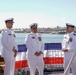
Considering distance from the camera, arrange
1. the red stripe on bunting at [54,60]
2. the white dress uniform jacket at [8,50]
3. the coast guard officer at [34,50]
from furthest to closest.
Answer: the red stripe on bunting at [54,60]
the coast guard officer at [34,50]
the white dress uniform jacket at [8,50]

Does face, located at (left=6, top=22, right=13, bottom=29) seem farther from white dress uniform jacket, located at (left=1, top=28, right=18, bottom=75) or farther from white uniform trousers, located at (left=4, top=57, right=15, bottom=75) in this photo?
white uniform trousers, located at (left=4, top=57, right=15, bottom=75)

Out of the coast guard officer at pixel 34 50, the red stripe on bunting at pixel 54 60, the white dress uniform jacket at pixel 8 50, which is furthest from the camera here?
the red stripe on bunting at pixel 54 60

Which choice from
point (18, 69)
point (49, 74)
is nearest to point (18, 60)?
point (18, 69)

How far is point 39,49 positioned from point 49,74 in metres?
1.34

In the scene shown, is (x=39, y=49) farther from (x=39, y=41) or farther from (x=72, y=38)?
(x=72, y=38)

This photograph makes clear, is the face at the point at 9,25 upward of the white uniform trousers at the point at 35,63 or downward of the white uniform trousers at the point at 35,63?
upward

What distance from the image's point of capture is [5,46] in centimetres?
587

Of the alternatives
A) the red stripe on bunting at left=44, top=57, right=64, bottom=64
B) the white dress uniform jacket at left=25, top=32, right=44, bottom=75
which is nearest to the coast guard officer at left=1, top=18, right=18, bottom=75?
the white dress uniform jacket at left=25, top=32, right=44, bottom=75

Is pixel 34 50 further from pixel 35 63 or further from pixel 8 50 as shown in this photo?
pixel 8 50

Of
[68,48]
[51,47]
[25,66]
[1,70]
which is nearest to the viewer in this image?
[68,48]

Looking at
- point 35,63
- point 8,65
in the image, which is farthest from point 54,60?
point 8,65

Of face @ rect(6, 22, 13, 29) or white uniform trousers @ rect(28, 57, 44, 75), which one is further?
white uniform trousers @ rect(28, 57, 44, 75)

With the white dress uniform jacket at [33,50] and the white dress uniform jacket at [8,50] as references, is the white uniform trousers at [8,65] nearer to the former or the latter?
the white dress uniform jacket at [8,50]

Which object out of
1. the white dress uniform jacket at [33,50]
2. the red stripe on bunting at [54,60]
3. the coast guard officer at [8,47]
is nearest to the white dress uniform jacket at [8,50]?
the coast guard officer at [8,47]
